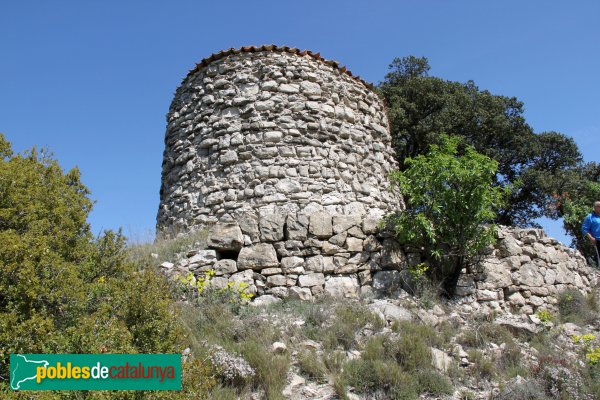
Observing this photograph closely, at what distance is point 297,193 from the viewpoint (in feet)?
24.8

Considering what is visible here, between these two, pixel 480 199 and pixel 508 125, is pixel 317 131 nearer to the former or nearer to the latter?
pixel 480 199

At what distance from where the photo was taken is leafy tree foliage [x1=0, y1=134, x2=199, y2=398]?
147 inches

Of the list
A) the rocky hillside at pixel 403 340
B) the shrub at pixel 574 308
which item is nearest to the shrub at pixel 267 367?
the rocky hillside at pixel 403 340

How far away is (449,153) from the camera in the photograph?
718 centimetres

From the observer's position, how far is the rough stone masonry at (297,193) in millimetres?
6891

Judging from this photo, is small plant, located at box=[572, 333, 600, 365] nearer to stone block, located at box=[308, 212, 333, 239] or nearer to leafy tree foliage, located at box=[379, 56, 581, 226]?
stone block, located at box=[308, 212, 333, 239]

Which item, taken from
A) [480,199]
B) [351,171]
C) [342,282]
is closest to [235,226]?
[342,282]

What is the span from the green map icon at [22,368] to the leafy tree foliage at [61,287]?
66mm

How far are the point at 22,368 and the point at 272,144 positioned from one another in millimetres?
4941

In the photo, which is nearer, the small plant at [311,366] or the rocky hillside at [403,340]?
the rocky hillside at [403,340]

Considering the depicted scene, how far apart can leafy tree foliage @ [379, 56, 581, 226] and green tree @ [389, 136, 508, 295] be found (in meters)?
7.31

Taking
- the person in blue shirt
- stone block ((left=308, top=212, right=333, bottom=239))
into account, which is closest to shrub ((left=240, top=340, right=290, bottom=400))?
stone block ((left=308, top=212, right=333, bottom=239))

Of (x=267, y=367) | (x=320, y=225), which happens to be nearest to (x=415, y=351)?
(x=267, y=367)

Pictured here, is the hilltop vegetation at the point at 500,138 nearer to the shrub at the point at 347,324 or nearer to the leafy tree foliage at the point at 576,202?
the leafy tree foliage at the point at 576,202
